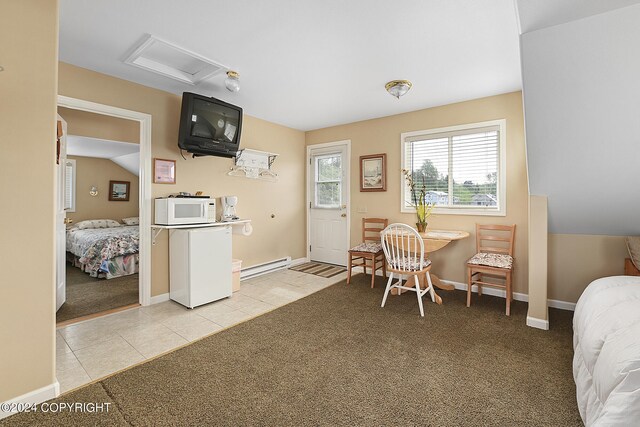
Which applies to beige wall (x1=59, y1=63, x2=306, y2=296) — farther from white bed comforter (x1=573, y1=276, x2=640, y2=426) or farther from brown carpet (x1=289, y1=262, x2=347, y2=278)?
white bed comforter (x1=573, y1=276, x2=640, y2=426)

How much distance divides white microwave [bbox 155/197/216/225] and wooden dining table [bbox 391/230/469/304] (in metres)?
2.43

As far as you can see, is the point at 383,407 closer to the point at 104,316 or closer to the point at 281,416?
the point at 281,416

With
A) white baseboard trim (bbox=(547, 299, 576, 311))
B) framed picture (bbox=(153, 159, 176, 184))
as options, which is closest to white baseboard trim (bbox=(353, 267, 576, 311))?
white baseboard trim (bbox=(547, 299, 576, 311))

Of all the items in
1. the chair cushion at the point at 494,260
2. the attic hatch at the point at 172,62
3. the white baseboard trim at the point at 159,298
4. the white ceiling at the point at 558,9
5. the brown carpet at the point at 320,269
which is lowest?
the white baseboard trim at the point at 159,298

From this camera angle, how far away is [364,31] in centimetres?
214

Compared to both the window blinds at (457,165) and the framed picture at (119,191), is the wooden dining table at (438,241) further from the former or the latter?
the framed picture at (119,191)

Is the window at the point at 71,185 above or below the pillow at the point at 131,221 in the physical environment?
above

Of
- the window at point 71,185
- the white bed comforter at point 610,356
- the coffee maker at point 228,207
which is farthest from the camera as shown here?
the window at point 71,185

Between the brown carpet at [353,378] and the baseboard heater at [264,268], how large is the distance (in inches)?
56.0

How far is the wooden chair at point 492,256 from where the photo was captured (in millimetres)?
2916

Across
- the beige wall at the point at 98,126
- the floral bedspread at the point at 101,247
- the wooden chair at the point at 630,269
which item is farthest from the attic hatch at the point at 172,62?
the wooden chair at the point at 630,269

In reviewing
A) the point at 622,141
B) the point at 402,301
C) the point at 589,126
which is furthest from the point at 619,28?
the point at 402,301

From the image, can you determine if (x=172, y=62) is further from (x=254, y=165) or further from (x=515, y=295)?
(x=515, y=295)

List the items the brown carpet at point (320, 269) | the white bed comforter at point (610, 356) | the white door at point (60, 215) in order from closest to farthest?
the white bed comforter at point (610, 356)
the white door at point (60, 215)
the brown carpet at point (320, 269)
